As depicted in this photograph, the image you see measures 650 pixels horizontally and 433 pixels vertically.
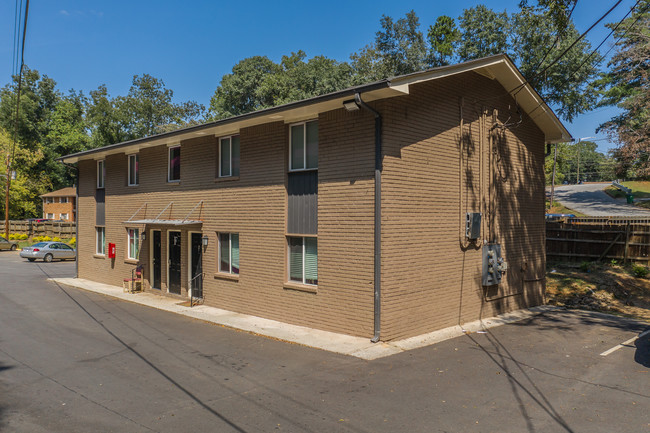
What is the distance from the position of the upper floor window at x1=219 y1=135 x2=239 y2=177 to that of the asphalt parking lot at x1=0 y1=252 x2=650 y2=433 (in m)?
4.92

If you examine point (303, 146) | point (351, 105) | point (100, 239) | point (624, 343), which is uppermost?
point (351, 105)

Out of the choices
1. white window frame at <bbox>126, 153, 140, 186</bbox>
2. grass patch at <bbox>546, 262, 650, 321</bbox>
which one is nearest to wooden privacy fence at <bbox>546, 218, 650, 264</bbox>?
grass patch at <bbox>546, 262, 650, 321</bbox>

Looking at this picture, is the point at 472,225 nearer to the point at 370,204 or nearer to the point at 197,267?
the point at 370,204

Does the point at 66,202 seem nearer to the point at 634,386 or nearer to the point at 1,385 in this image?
the point at 1,385

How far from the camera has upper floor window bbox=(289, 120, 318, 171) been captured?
37.8ft

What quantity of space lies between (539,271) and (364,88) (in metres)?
10.1

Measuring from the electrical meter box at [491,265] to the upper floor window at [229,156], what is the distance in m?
7.88

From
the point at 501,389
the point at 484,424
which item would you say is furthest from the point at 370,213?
the point at 484,424

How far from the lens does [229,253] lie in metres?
13.9

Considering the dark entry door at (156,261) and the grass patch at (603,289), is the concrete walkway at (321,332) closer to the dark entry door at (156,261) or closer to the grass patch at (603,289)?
the dark entry door at (156,261)

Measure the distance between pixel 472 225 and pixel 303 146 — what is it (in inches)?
202

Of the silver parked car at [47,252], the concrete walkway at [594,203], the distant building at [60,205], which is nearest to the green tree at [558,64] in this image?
the concrete walkway at [594,203]

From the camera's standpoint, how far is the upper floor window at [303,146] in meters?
11.5

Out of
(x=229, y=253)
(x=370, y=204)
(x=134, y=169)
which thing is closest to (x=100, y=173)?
(x=134, y=169)
